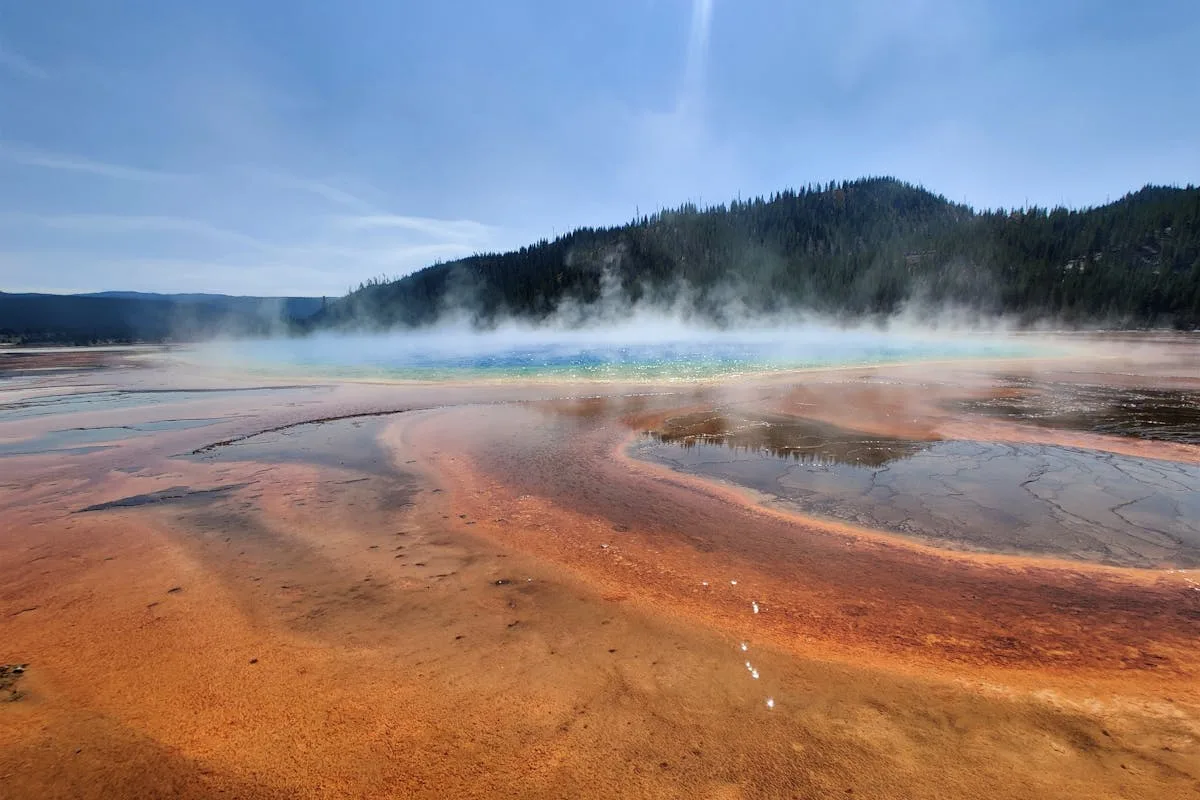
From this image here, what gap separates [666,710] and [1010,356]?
132 ft

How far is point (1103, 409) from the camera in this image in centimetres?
1396

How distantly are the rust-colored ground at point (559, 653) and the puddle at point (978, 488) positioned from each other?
0.65 meters

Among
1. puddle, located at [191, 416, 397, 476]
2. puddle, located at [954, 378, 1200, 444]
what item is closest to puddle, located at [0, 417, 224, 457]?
puddle, located at [191, 416, 397, 476]

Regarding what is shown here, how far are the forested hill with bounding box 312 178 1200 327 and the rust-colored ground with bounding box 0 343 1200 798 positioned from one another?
7991 cm

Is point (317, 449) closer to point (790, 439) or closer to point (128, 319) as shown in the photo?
point (790, 439)

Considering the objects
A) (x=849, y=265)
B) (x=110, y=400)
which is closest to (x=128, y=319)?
(x=110, y=400)

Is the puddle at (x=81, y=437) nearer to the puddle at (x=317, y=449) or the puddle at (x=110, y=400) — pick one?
the puddle at (x=317, y=449)

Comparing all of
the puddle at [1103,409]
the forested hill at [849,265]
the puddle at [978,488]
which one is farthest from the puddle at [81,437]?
the forested hill at [849,265]

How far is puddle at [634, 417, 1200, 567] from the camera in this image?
5953 millimetres

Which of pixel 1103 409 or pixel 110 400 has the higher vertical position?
pixel 110 400

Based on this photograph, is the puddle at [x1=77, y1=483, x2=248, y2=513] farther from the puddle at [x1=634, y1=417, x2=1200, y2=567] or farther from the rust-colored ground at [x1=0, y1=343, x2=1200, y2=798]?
the puddle at [x1=634, y1=417, x2=1200, y2=567]

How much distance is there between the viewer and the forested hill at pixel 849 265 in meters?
68.9

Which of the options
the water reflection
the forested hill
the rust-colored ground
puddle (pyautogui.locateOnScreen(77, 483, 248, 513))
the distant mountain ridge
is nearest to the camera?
the rust-colored ground

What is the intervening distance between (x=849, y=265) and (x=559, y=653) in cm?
10305
